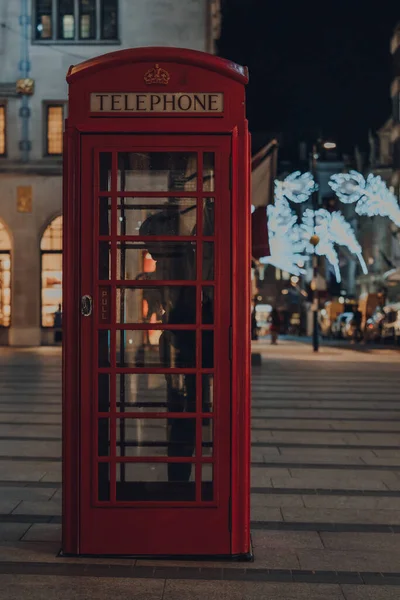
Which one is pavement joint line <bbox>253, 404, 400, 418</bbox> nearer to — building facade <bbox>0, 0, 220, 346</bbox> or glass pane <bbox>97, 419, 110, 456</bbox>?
glass pane <bbox>97, 419, 110, 456</bbox>

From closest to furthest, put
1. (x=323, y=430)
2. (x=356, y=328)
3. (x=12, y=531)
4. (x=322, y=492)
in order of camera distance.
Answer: (x=12, y=531), (x=322, y=492), (x=323, y=430), (x=356, y=328)

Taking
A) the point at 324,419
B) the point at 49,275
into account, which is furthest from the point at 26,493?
the point at 49,275

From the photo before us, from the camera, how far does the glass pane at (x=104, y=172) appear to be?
5223mm

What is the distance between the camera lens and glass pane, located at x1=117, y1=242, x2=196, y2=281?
5.24 m

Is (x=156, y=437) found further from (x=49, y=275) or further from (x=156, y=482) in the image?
(x=49, y=275)

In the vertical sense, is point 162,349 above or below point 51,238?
below

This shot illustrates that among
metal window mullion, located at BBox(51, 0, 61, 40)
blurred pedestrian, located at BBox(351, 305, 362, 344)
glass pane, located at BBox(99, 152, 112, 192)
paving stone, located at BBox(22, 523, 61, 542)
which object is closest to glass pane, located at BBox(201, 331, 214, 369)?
glass pane, located at BBox(99, 152, 112, 192)

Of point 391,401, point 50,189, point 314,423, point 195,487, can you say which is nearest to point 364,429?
point 314,423

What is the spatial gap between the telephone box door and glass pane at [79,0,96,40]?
29.9m

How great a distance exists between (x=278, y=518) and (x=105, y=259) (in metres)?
2.42

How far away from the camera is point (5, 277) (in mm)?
33594

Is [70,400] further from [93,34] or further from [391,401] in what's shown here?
[93,34]

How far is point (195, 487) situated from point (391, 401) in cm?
951

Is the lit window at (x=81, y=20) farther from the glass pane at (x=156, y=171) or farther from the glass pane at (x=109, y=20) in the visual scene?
the glass pane at (x=156, y=171)
